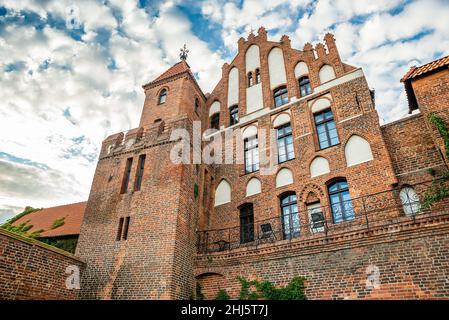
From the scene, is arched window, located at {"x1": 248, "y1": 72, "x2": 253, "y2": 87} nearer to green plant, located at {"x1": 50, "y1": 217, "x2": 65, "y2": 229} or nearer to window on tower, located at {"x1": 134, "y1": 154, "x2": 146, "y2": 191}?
window on tower, located at {"x1": 134, "y1": 154, "x2": 146, "y2": 191}

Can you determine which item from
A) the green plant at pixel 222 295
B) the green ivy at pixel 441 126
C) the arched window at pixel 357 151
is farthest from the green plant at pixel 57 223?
the green ivy at pixel 441 126

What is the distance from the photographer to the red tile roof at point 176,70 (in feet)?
53.3

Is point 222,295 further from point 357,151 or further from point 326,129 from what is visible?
point 326,129

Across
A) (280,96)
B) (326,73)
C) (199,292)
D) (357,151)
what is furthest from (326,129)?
(199,292)

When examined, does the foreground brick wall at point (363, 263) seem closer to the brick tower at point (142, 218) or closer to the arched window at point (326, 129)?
the brick tower at point (142, 218)

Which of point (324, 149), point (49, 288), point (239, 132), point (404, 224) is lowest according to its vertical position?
point (49, 288)

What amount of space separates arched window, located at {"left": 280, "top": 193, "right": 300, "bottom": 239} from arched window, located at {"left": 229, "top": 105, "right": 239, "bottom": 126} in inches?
219

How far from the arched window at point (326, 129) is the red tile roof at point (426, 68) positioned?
9.75 ft

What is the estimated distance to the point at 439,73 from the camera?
10016 mm

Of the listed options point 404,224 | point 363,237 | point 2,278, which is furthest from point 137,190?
point 404,224

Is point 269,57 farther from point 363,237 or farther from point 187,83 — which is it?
point 363,237

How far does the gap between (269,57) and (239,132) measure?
4876mm

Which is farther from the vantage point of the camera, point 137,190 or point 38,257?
point 137,190

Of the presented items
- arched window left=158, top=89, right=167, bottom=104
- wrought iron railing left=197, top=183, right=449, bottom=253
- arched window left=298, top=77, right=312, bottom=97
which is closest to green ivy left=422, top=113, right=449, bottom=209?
wrought iron railing left=197, top=183, right=449, bottom=253
